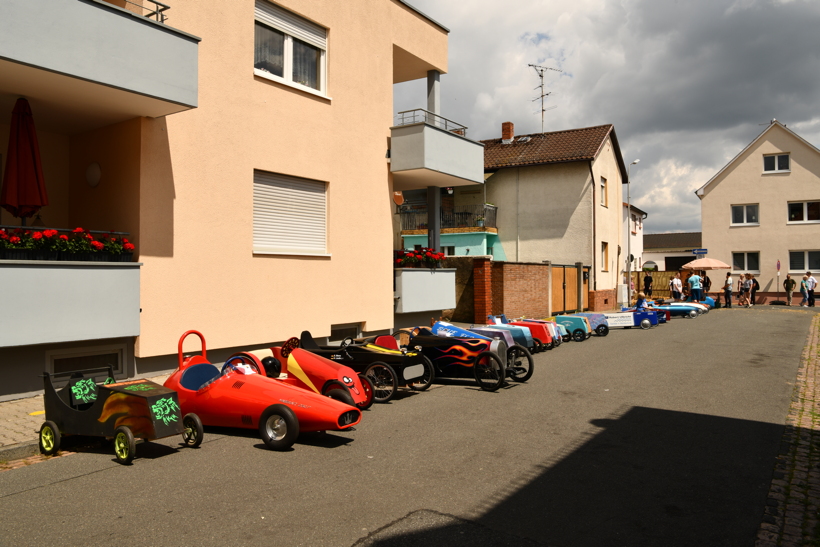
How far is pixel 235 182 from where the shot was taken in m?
10.9

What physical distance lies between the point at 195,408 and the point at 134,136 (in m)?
4.80

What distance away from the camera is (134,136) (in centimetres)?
972

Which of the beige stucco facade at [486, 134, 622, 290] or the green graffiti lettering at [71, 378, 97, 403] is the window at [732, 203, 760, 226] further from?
the green graffiti lettering at [71, 378, 97, 403]

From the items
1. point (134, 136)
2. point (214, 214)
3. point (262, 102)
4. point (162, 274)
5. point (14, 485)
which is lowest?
point (14, 485)

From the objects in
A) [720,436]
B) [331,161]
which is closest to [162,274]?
[331,161]

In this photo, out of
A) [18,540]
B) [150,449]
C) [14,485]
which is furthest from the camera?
[150,449]

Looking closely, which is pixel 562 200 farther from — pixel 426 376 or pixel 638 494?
pixel 638 494

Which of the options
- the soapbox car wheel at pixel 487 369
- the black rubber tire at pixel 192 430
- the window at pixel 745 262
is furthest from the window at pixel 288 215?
the window at pixel 745 262

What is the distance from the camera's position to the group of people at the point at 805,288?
3322 centimetres

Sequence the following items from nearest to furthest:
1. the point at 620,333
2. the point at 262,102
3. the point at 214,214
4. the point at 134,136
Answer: the point at 134,136
the point at 214,214
the point at 262,102
the point at 620,333

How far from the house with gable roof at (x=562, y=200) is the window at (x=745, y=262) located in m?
10.0

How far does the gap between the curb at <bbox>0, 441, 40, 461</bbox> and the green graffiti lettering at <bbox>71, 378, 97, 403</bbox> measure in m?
0.67

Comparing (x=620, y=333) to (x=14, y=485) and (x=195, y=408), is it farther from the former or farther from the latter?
(x=14, y=485)

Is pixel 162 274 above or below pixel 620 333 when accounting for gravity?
above
